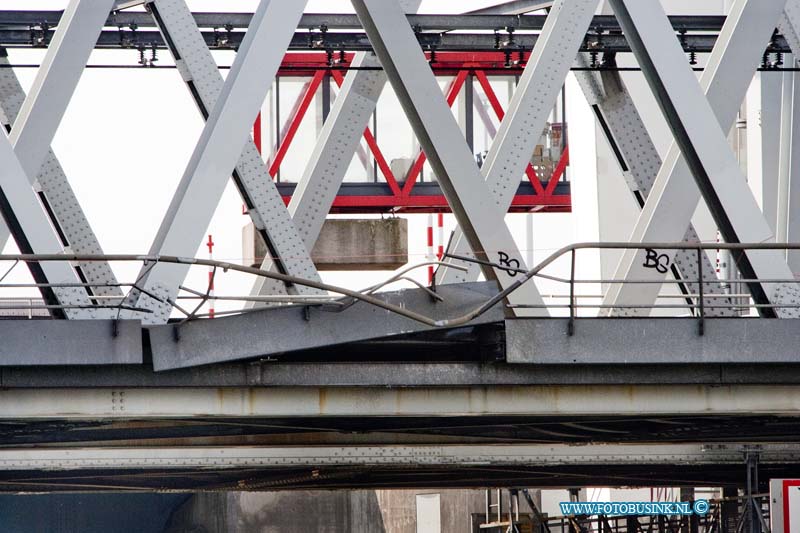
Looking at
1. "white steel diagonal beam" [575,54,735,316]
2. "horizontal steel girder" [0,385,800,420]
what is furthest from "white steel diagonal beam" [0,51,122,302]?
"white steel diagonal beam" [575,54,735,316]

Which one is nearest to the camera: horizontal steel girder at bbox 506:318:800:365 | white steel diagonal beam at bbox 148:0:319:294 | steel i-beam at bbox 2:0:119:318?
steel i-beam at bbox 2:0:119:318

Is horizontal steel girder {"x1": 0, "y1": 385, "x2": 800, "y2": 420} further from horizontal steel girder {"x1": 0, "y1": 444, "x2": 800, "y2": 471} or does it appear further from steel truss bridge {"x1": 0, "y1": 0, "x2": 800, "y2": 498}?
horizontal steel girder {"x1": 0, "y1": 444, "x2": 800, "y2": 471}

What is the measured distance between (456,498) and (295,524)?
14.2 feet

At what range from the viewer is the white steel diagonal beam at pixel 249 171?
561 inches

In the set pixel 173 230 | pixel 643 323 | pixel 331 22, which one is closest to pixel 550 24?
pixel 643 323

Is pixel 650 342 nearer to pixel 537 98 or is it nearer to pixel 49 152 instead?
pixel 537 98

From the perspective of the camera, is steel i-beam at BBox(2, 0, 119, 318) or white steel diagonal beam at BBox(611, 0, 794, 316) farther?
white steel diagonal beam at BBox(611, 0, 794, 316)

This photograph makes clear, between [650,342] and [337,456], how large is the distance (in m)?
6.97

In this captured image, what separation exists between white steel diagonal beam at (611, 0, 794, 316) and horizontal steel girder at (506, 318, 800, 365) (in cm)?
85

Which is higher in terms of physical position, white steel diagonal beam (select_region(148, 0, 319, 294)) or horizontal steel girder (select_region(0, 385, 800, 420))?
white steel diagonal beam (select_region(148, 0, 319, 294))

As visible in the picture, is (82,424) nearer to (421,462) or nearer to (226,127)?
(226,127)

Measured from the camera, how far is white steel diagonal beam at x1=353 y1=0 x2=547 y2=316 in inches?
555

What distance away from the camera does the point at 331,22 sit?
818 inches

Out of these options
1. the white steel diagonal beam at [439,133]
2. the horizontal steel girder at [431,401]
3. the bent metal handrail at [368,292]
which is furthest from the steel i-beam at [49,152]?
the white steel diagonal beam at [439,133]
